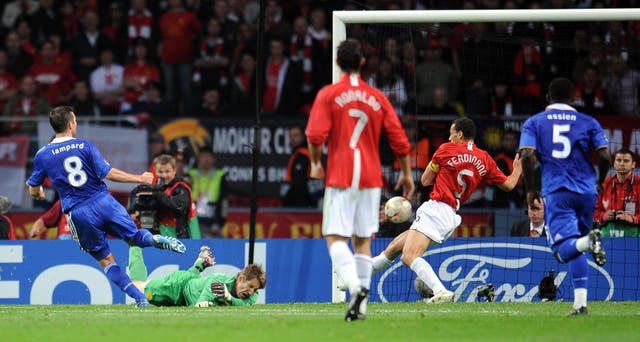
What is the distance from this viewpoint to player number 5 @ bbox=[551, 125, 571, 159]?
10.8 m

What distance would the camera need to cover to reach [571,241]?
418 inches

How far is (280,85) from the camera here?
20.1 m

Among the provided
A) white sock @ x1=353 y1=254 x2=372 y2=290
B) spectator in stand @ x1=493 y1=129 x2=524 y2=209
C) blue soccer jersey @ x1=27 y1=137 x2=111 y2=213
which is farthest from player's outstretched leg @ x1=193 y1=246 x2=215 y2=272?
spectator in stand @ x1=493 y1=129 x2=524 y2=209

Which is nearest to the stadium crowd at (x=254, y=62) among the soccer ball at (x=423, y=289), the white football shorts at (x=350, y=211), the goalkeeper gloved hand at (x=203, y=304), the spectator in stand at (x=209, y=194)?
the spectator in stand at (x=209, y=194)

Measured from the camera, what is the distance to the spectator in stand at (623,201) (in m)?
15.3

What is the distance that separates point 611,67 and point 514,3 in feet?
11.7

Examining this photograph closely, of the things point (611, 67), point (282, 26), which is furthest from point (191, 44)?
point (611, 67)

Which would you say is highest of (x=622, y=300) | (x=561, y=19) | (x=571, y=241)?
(x=561, y=19)

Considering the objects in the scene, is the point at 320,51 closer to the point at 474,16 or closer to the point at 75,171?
the point at 474,16

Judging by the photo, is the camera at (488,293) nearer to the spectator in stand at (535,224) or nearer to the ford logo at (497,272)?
the ford logo at (497,272)

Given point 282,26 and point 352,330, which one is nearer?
point 352,330

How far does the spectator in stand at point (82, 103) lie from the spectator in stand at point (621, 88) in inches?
322

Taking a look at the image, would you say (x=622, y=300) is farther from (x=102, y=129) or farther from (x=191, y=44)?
(x=191, y=44)

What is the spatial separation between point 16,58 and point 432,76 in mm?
7314
